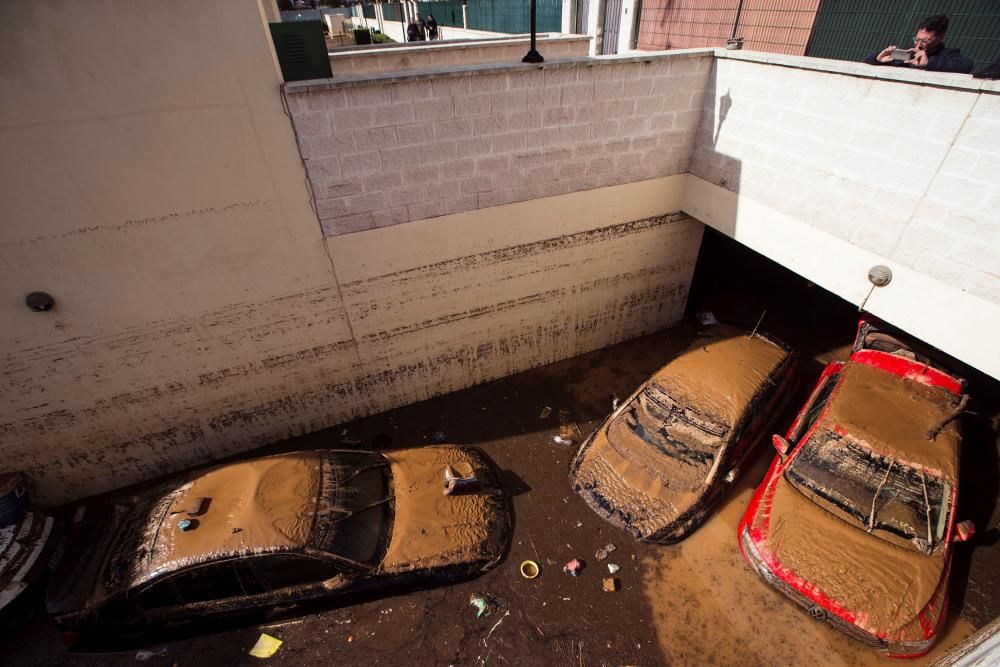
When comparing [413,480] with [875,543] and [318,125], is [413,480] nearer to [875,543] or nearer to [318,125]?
[318,125]

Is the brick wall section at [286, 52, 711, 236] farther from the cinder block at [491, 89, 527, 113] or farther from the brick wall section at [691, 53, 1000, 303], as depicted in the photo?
the brick wall section at [691, 53, 1000, 303]

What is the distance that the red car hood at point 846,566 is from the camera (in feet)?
13.4

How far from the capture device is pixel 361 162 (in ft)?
16.8

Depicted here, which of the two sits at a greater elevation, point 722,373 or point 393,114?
point 393,114

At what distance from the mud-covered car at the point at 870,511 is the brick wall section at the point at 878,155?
1.71 meters

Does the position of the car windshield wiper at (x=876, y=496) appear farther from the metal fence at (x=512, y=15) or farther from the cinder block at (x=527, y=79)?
the metal fence at (x=512, y=15)

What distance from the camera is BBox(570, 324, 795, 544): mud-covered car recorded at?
510 cm

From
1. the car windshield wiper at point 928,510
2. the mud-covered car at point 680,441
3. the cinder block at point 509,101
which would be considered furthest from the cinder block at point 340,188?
the car windshield wiper at point 928,510

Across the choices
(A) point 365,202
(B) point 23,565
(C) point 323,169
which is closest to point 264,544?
(B) point 23,565

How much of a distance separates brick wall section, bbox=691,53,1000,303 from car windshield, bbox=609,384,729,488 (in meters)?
2.58

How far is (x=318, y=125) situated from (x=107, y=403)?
4049 mm

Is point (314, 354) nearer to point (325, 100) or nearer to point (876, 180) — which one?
point (325, 100)

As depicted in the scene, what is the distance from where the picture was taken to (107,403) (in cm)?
538

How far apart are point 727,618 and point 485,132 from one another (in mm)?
5841
